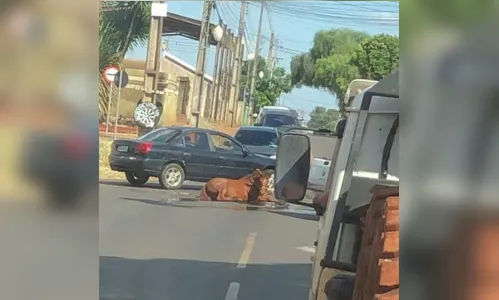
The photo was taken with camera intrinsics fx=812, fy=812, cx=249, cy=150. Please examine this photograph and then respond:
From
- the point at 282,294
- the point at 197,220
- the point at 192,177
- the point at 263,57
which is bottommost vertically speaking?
the point at 282,294

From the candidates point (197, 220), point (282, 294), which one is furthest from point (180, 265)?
point (197, 220)

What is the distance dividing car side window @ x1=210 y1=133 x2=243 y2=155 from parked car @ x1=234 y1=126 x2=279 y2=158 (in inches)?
2.5

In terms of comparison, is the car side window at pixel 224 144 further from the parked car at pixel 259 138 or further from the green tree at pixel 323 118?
the green tree at pixel 323 118

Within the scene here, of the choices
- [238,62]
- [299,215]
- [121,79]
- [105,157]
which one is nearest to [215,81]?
[238,62]

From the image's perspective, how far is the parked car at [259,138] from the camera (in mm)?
2986

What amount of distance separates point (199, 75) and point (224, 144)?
910 millimetres

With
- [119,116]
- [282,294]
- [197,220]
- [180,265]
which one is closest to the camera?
[119,116]

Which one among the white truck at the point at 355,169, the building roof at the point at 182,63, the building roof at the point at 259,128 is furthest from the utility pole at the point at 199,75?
the white truck at the point at 355,169

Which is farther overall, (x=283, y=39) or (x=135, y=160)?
(x=135, y=160)

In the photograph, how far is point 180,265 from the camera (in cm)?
574

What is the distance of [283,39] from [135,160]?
5.60ft

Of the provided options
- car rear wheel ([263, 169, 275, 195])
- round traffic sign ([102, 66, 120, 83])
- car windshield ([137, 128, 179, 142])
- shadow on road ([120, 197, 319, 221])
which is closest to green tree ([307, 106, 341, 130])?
car rear wheel ([263, 169, 275, 195])

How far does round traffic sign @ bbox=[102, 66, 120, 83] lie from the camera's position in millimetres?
2113
